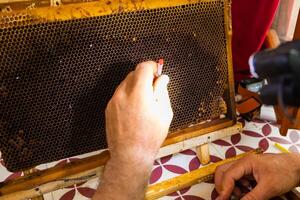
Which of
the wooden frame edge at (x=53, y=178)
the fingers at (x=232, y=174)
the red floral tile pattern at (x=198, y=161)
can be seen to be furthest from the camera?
the red floral tile pattern at (x=198, y=161)

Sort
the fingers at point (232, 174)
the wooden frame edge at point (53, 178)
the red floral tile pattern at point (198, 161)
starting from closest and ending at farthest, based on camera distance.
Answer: the wooden frame edge at point (53, 178)
the fingers at point (232, 174)
the red floral tile pattern at point (198, 161)

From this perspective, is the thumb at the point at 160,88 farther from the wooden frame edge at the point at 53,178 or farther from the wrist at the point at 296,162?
the wrist at the point at 296,162

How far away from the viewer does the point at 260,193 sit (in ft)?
2.65

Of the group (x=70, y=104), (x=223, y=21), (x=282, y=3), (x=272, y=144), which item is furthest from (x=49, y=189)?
(x=282, y=3)

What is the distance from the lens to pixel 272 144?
121 cm

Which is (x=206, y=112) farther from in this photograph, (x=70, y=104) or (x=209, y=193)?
(x=70, y=104)

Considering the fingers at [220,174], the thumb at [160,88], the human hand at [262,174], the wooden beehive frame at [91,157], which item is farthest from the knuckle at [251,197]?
the thumb at [160,88]

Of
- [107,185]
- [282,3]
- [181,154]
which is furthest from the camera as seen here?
[282,3]

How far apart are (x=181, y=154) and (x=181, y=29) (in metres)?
0.54

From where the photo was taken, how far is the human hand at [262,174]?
818mm

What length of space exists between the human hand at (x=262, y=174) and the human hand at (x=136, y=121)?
0.32 meters

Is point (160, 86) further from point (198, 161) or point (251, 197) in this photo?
point (198, 161)

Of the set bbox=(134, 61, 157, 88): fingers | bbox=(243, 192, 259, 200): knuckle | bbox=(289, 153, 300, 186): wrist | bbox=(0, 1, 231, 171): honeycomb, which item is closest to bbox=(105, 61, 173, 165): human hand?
bbox=(134, 61, 157, 88): fingers

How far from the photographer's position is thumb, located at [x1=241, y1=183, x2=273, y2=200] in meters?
0.81
